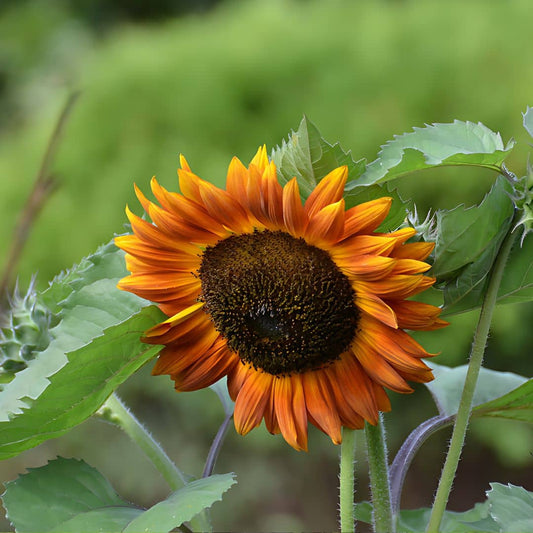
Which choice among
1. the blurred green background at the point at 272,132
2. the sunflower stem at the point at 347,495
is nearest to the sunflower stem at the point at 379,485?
the sunflower stem at the point at 347,495

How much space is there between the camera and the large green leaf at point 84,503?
32cm

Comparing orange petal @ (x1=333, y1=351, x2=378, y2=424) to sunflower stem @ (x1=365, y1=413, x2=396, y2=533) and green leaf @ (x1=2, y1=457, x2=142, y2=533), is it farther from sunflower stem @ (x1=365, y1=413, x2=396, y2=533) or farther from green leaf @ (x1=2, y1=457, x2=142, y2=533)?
green leaf @ (x1=2, y1=457, x2=142, y2=533)

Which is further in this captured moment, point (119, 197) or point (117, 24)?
point (117, 24)

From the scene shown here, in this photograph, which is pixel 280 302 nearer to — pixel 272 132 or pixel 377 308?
pixel 377 308

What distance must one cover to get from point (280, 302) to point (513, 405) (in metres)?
0.14

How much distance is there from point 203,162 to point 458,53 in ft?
2.35

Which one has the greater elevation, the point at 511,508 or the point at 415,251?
the point at 415,251

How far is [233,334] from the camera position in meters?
0.35

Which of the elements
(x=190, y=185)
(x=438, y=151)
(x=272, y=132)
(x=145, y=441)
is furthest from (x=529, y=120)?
(x=272, y=132)

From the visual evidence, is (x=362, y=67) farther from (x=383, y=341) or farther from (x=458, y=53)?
(x=383, y=341)

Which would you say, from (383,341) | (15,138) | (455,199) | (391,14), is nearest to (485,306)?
(383,341)

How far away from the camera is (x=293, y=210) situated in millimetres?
311

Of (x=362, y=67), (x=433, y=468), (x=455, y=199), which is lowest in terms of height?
(x=433, y=468)

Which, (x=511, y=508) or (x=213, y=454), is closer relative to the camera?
(x=511, y=508)
